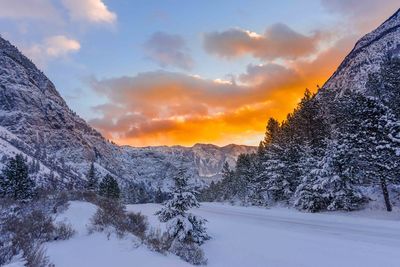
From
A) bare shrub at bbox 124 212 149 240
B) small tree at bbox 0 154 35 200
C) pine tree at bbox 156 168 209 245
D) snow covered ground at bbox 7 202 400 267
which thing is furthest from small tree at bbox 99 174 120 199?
pine tree at bbox 156 168 209 245

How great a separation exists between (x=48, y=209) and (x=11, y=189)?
109ft

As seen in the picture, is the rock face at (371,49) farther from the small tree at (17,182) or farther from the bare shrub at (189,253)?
the bare shrub at (189,253)

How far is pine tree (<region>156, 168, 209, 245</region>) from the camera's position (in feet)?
48.4

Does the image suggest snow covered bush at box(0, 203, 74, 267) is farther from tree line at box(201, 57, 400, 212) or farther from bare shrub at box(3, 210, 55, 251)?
tree line at box(201, 57, 400, 212)

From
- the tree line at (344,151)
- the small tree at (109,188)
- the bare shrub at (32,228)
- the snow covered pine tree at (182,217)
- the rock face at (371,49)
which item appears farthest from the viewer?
the rock face at (371,49)

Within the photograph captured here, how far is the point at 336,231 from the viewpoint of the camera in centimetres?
1606

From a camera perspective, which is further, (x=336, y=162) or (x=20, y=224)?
(x=336, y=162)

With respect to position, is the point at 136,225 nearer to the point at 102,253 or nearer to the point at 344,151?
the point at 102,253

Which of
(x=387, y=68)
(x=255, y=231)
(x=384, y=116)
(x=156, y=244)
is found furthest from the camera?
(x=387, y=68)

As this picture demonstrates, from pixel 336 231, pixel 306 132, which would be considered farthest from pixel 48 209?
pixel 306 132

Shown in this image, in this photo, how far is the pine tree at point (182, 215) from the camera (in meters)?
14.8

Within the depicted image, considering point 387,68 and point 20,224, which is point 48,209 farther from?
point 387,68

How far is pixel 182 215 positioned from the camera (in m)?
15.5

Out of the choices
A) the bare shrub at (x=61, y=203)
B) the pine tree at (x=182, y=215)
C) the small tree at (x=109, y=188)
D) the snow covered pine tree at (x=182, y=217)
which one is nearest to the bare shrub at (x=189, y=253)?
the snow covered pine tree at (x=182, y=217)
